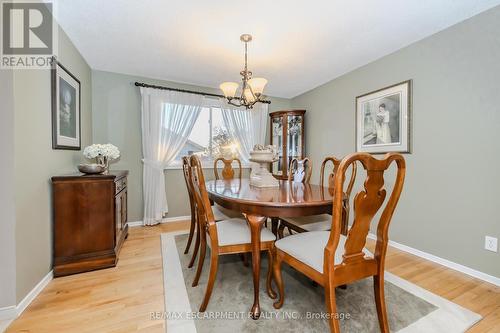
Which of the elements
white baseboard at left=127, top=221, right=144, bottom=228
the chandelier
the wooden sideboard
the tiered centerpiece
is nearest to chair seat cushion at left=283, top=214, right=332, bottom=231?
the tiered centerpiece

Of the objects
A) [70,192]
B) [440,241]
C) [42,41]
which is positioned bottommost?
[440,241]

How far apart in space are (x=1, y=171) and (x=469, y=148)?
3.64m

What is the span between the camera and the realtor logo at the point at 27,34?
4.60 ft

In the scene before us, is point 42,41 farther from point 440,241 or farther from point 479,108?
point 440,241

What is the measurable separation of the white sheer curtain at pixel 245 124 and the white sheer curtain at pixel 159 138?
0.77 meters

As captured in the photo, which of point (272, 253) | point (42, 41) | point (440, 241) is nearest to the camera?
point (272, 253)

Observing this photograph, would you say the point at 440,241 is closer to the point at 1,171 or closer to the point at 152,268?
the point at 152,268

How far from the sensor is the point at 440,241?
2.16 metres

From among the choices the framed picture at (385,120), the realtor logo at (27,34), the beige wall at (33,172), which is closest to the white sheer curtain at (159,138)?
the beige wall at (33,172)

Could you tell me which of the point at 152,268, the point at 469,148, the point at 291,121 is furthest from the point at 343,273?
the point at 291,121

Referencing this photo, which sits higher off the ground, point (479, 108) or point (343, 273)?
point (479, 108)

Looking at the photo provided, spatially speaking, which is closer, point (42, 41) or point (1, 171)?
point (1, 171)

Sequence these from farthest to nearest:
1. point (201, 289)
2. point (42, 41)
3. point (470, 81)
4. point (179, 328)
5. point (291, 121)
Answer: point (291, 121) < point (470, 81) < point (42, 41) < point (201, 289) < point (179, 328)

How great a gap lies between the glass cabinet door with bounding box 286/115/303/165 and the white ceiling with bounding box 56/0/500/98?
3.43 feet
